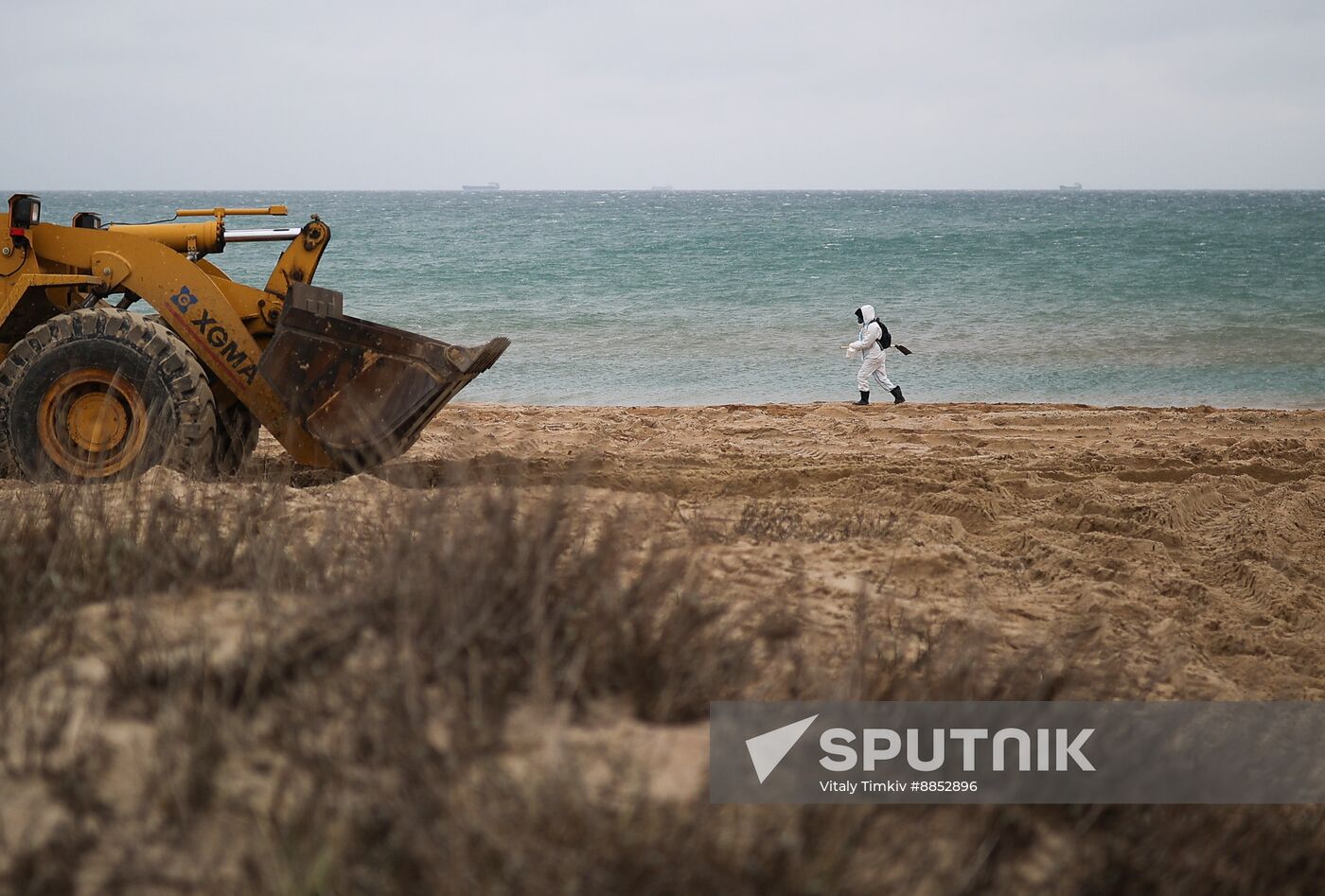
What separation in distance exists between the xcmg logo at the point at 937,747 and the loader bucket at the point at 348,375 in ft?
12.9

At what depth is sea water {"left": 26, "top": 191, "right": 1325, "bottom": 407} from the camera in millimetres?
15094

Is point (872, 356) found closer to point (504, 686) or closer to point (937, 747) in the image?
point (937, 747)

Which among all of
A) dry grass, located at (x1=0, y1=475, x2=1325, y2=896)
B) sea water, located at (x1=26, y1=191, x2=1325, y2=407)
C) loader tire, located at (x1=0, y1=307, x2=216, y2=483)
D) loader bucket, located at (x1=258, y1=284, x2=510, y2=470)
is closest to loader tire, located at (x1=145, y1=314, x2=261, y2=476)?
loader tire, located at (x1=0, y1=307, x2=216, y2=483)

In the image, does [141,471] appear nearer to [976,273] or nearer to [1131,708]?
[1131,708]

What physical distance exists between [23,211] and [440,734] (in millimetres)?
5530

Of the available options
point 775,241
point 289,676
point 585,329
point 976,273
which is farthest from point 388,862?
point 775,241

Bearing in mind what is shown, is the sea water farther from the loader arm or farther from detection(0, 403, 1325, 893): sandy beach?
detection(0, 403, 1325, 893): sandy beach

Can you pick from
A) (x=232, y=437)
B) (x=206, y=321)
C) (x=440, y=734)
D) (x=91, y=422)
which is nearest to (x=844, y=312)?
(x=232, y=437)

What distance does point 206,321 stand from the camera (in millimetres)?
6465

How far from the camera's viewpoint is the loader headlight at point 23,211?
6395 millimetres

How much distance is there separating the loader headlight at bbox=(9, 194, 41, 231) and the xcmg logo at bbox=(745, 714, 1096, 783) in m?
5.78

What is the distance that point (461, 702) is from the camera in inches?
102

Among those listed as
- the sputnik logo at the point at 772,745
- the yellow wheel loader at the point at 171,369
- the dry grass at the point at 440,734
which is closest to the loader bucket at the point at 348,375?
the yellow wheel loader at the point at 171,369

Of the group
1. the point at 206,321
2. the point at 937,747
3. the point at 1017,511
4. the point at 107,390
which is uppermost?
the point at 206,321
